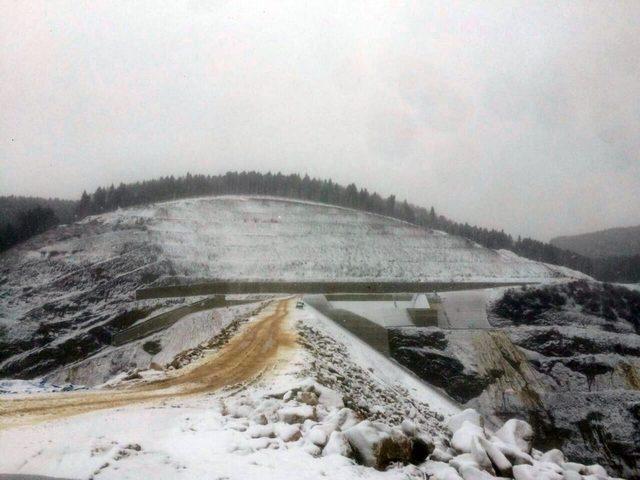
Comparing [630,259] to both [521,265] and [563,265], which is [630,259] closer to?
[563,265]

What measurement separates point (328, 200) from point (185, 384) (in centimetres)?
6952

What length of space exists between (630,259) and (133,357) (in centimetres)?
8155

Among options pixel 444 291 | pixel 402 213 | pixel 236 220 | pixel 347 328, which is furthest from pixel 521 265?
pixel 236 220

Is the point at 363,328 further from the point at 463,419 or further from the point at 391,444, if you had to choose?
the point at 391,444

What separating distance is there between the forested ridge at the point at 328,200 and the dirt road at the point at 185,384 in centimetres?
5635

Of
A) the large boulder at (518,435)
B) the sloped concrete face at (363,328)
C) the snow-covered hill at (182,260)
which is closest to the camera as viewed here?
the large boulder at (518,435)

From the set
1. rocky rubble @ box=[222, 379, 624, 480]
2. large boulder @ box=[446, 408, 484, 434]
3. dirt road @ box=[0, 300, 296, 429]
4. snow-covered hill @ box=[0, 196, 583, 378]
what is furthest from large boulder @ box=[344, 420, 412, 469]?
snow-covered hill @ box=[0, 196, 583, 378]

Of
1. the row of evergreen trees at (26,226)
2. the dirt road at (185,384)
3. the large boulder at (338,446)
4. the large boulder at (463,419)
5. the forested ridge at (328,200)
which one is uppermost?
the forested ridge at (328,200)

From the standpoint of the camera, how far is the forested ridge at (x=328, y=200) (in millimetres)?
71625

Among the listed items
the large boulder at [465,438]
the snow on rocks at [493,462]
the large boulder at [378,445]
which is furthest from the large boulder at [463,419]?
the large boulder at [378,445]

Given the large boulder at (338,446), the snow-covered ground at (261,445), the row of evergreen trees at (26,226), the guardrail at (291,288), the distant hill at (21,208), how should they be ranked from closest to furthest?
the snow-covered ground at (261,445), the large boulder at (338,446), the guardrail at (291,288), the row of evergreen trees at (26,226), the distant hill at (21,208)

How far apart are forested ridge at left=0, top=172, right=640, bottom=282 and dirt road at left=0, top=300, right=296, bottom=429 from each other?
5635cm

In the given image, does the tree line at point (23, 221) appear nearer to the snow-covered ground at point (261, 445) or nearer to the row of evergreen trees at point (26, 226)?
the row of evergreen trees at point (26, 226)

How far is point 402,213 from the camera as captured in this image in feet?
258
